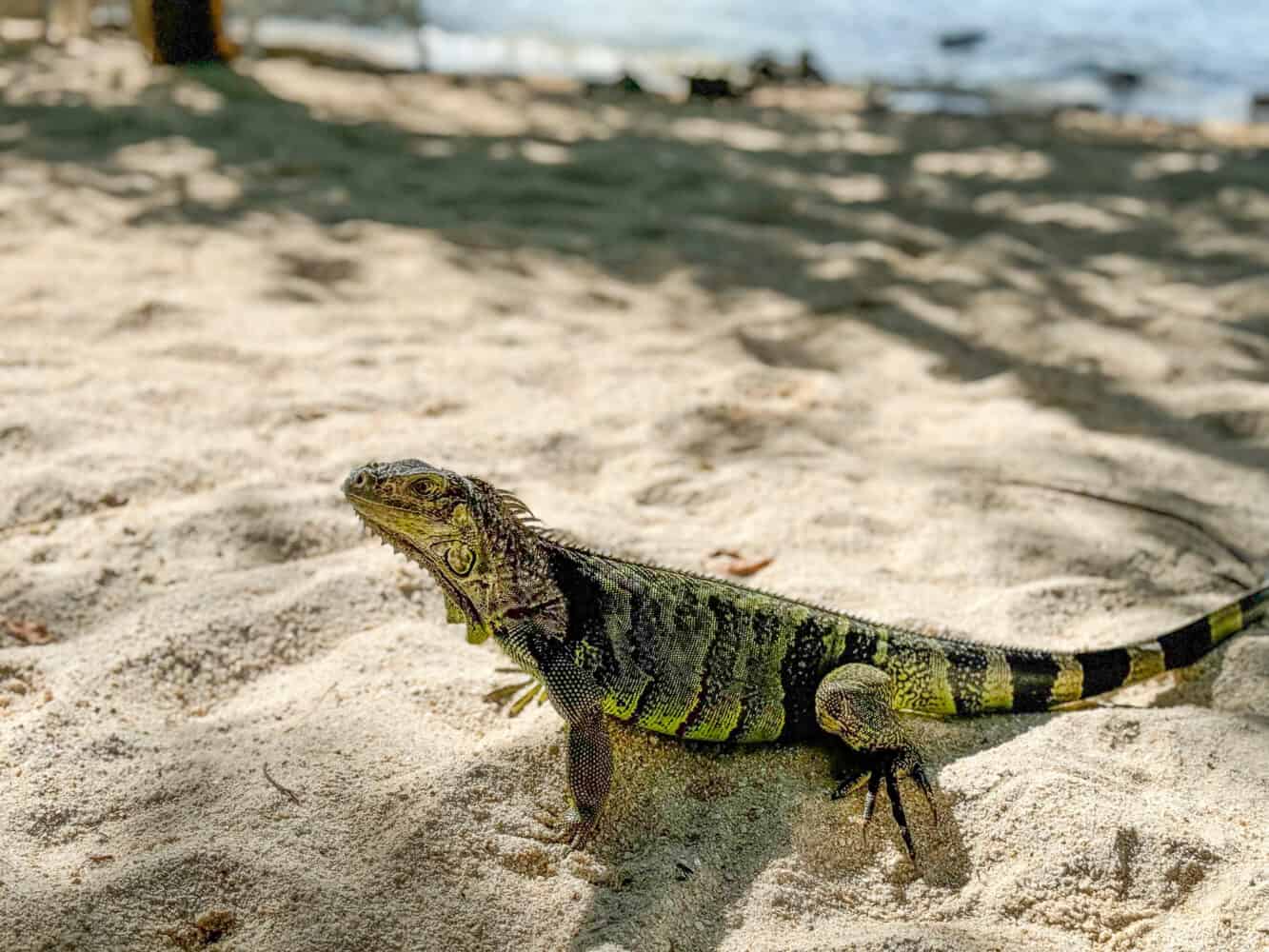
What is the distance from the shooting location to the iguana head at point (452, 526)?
105 inches

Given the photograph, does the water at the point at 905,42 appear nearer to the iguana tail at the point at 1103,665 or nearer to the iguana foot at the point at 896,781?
the iguana tail at the point at 1103,665

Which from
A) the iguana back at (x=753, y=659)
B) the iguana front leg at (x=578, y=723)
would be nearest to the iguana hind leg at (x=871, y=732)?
the iguana back at (x=753, y=659)

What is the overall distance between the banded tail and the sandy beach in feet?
0.26

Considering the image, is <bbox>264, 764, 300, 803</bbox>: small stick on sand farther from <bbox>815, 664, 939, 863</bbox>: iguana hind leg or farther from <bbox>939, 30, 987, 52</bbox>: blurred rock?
<bbox>939, 30, 987, 52</bbox>: blurred rock

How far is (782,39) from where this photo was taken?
1805cm

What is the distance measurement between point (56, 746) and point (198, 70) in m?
8.62

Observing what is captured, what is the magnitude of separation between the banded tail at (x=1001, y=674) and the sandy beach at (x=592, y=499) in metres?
0.08

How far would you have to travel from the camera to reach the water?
14008mm

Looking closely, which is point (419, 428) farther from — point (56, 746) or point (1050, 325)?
point (1050, 325)

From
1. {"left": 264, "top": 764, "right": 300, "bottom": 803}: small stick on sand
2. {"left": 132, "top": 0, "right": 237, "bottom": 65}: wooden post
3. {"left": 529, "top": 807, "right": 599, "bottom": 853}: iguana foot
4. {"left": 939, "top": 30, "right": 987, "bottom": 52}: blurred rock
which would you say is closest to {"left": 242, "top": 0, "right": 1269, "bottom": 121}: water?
{"left": 939, "top": 30, "right": 987, "bottom": 52}: blurred rock

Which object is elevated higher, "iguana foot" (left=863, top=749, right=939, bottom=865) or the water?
the water

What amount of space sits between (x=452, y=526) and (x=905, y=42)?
17.8 metres

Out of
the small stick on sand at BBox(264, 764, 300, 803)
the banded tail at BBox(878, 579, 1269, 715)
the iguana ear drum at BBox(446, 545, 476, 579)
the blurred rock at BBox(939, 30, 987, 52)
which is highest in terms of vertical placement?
the blurred rock at BBox(939, 30, 987, 52)

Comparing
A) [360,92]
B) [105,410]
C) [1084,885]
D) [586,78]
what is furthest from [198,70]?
[1084,885]
